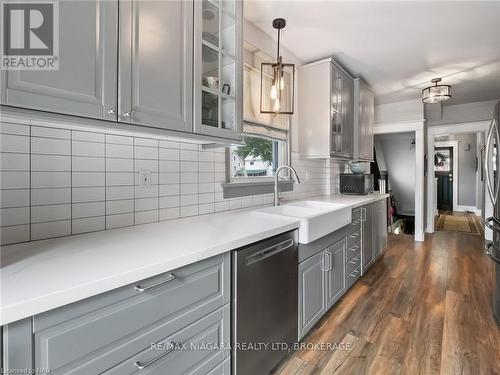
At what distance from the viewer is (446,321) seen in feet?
6.72

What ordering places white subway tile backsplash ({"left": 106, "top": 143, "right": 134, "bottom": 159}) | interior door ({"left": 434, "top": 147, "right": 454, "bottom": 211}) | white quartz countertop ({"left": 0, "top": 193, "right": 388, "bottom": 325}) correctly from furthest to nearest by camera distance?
interior door ({"left": 434, "top": 147, "right": 454, "bottom": 211}) < white subway tile backsplash ({"left": 106, "top": 143, "right": 134, "bottom": 159}) < white quartz countertop ({"left": 0, "top": 193, "right": 388, "bottom": 325})

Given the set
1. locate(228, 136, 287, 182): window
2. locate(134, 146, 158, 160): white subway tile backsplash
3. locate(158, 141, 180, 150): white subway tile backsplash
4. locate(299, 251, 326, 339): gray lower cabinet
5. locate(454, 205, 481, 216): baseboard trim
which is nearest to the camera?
locate(134, 146, 158, 160): white subway tile backsplash

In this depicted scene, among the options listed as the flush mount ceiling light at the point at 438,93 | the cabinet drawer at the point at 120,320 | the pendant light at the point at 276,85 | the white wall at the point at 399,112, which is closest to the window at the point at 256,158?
the pendant light at the point at 276,85

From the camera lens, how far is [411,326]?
1.99m

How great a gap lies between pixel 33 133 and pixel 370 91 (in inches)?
160

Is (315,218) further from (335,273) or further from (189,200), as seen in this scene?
(189,200)

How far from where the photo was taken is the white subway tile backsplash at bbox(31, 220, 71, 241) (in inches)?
43.2

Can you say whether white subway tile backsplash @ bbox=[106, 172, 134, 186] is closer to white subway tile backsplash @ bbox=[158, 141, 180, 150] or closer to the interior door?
white subway tile backsplash @ bbox=[158, 141, 180, 150]

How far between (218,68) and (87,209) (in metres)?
1.06

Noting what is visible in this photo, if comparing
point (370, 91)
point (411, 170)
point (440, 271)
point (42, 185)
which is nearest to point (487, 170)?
point (440, 271)

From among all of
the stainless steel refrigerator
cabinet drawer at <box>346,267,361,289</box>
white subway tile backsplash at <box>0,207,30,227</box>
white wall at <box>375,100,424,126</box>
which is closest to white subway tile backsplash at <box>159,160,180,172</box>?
white subway tile backsplash at <box>0,207,30,227</box>

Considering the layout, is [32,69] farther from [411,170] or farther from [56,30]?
[411,170]

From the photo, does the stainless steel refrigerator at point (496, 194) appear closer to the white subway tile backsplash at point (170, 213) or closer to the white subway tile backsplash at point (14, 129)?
the white subway tile backsplash at point (170, 213)

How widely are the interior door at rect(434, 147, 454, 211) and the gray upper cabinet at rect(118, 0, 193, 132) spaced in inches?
357
